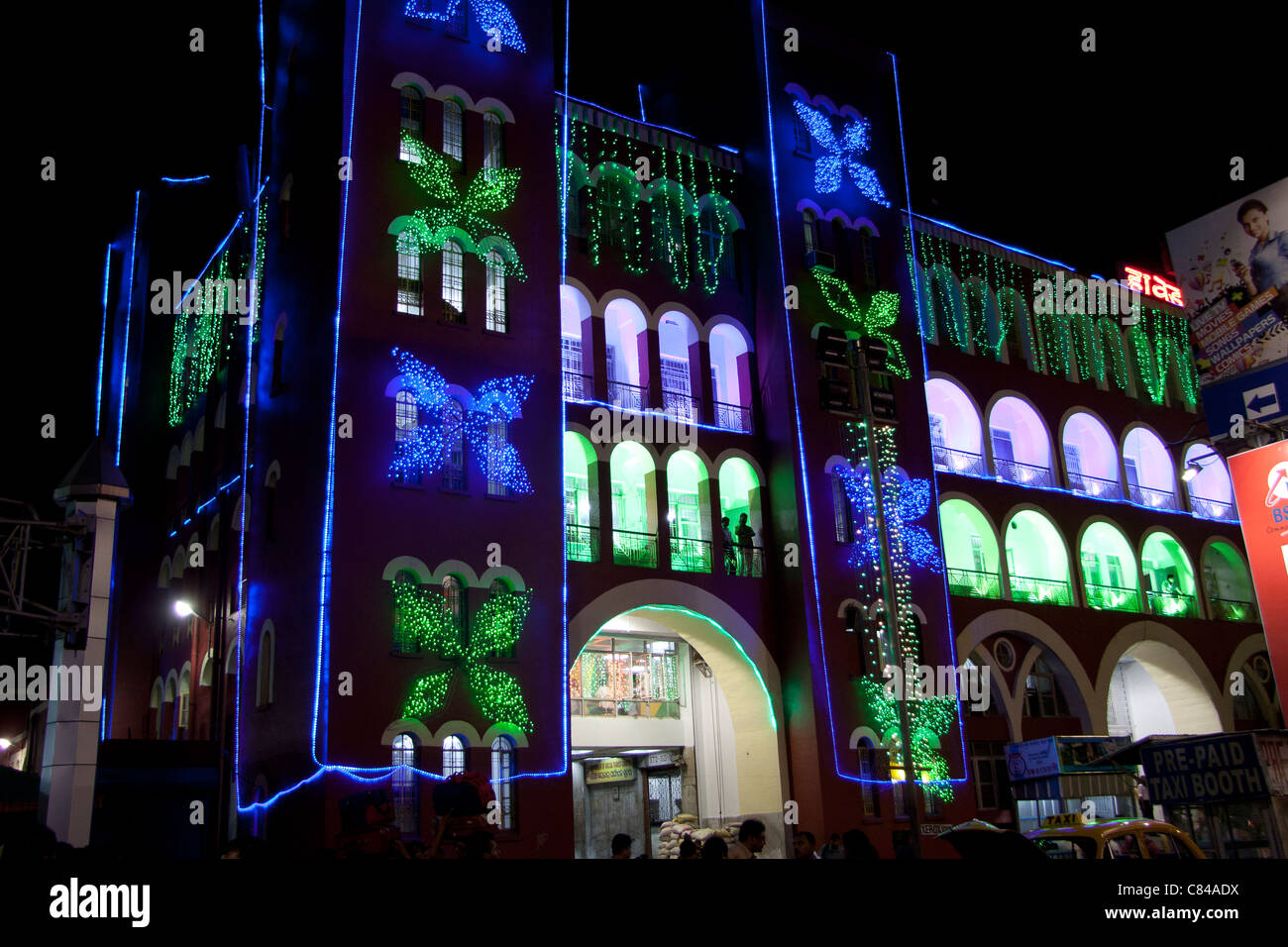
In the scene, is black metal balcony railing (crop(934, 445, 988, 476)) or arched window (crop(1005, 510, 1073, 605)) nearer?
black metal balcony railing (crop(934, 445, 988, 476))

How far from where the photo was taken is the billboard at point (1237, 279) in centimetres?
1881

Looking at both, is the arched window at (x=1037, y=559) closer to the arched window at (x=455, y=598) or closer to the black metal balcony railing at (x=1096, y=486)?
the black metal balcony railing at (x=1096, y=486)

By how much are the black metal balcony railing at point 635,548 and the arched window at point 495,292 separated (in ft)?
17.1

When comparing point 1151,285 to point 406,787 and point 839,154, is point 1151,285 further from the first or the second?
point 406,787

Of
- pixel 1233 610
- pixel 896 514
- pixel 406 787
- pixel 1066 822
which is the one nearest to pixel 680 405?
pixel 896 514

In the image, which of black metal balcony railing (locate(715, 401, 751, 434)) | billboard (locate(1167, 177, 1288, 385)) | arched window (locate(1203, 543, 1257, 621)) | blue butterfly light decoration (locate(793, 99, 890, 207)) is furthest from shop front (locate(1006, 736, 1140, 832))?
blue butterfly light decoration (locate(793, 99, 890, 207))

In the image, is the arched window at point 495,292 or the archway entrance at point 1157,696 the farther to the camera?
the archway entrance at point 1157,696

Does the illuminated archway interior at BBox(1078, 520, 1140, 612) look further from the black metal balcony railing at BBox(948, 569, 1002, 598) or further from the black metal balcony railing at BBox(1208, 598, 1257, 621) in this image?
the black metal balcony railing at BBox(948, 569, 1002, 598)

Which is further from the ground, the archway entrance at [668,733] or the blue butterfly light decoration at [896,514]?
the blue butterfly light decoration at [896,514]

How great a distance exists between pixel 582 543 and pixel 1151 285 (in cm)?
2382

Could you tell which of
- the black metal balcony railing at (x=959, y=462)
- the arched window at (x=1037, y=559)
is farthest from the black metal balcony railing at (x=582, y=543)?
the arched window at (x=1037, y=559)

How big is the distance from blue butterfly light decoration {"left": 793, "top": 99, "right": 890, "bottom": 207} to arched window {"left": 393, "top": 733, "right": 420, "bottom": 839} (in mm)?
17495

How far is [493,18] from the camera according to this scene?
2591 cm

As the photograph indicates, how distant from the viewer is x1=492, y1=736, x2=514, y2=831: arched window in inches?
845
